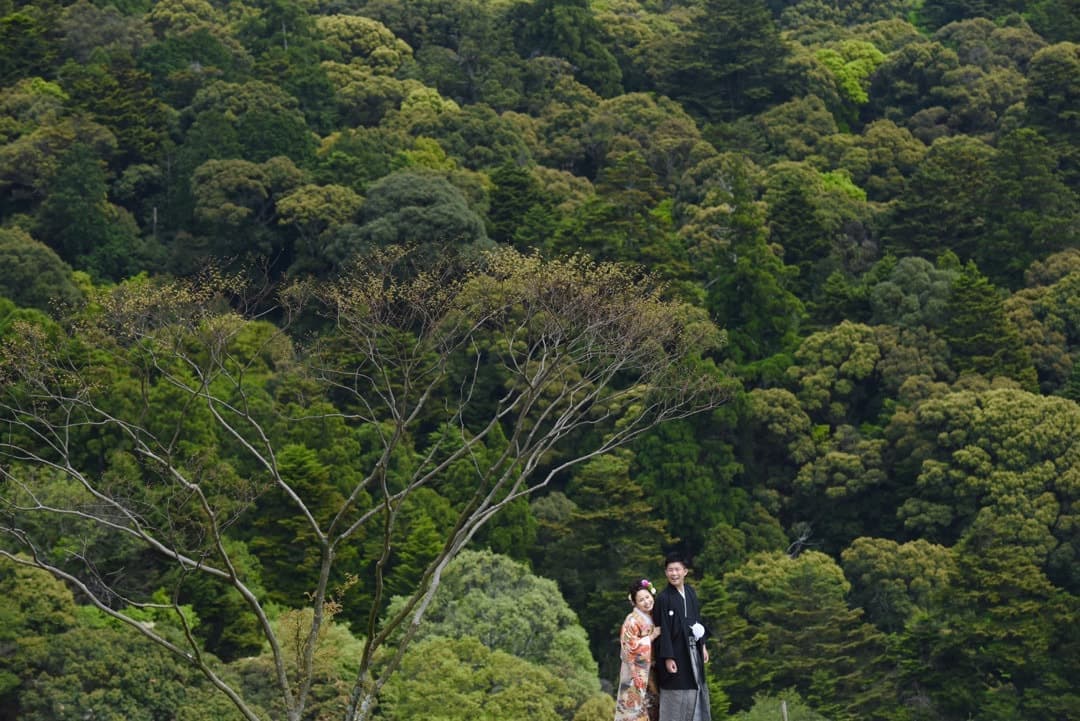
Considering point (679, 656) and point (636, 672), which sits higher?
point (679, 656)

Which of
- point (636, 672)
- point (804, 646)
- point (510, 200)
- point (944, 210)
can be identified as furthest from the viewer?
point (510, 200)

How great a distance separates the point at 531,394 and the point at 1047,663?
16045mm

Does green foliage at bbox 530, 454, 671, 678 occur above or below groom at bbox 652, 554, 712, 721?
below

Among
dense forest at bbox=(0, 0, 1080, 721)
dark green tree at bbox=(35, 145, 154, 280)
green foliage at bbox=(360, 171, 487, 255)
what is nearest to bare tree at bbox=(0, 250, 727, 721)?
dense forest at bbox=(0, 0, 1080, 721)

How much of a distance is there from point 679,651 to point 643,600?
1.35ft

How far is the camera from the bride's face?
11539 mm

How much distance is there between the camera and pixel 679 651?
38.0ft

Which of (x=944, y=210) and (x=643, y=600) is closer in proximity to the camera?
(x=643, y=600)

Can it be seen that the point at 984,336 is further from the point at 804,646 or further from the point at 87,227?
the point at 87,227

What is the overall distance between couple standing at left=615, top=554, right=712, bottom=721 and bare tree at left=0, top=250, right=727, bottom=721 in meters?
5.10

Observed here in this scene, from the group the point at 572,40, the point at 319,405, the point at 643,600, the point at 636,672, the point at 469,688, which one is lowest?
the point at 469,688

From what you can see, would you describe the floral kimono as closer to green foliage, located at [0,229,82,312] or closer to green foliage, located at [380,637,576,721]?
green foliage, located at [380,637,576,721]

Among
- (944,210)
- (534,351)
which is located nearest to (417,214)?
(944,210)

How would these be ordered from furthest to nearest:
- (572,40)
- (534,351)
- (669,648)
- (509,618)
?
(572,40) < (509,618) < (534,351) < (669,648)
